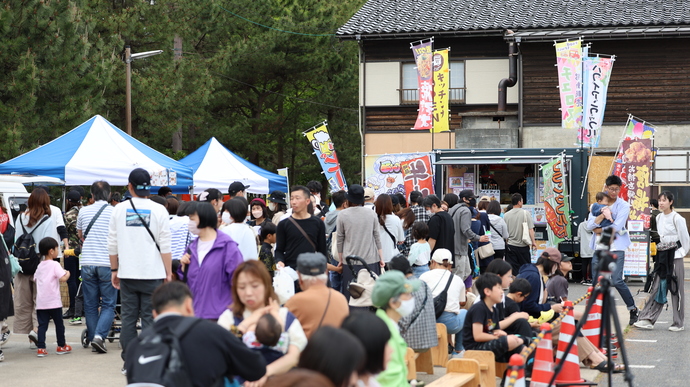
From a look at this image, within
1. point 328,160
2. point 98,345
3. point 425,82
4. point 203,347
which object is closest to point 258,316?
point 203,347

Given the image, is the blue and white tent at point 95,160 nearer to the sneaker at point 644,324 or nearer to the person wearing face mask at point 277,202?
the person wearing face mask at point 277,202

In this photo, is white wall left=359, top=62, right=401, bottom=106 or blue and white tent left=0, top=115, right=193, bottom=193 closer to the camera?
blue and white tent left=0, top=115, right=193, bottom=193

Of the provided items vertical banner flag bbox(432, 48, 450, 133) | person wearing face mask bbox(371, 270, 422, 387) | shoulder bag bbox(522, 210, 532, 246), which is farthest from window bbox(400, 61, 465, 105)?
person wearing face mask bbox(371, 270, 422, 387)

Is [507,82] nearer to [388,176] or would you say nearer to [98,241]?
[388,176]

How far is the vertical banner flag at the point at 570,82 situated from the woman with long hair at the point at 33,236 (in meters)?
13.9

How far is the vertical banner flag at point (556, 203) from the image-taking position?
1619 cm

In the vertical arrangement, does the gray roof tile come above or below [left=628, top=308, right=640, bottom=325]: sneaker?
above

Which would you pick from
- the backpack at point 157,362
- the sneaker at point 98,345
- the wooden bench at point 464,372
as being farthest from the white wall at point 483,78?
the backpack at point 157,362

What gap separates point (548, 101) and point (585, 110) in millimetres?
5237

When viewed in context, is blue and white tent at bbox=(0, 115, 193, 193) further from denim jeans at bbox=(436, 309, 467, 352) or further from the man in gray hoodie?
denim jeans at bbox=(436, 309, 467, 352)

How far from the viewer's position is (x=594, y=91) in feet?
65.1

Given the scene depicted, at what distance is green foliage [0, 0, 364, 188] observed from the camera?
1914cm

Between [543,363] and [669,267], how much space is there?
15.4 ft

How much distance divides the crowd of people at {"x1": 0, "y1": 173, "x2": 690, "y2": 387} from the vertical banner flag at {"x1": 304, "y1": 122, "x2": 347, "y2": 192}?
33.0 ft
